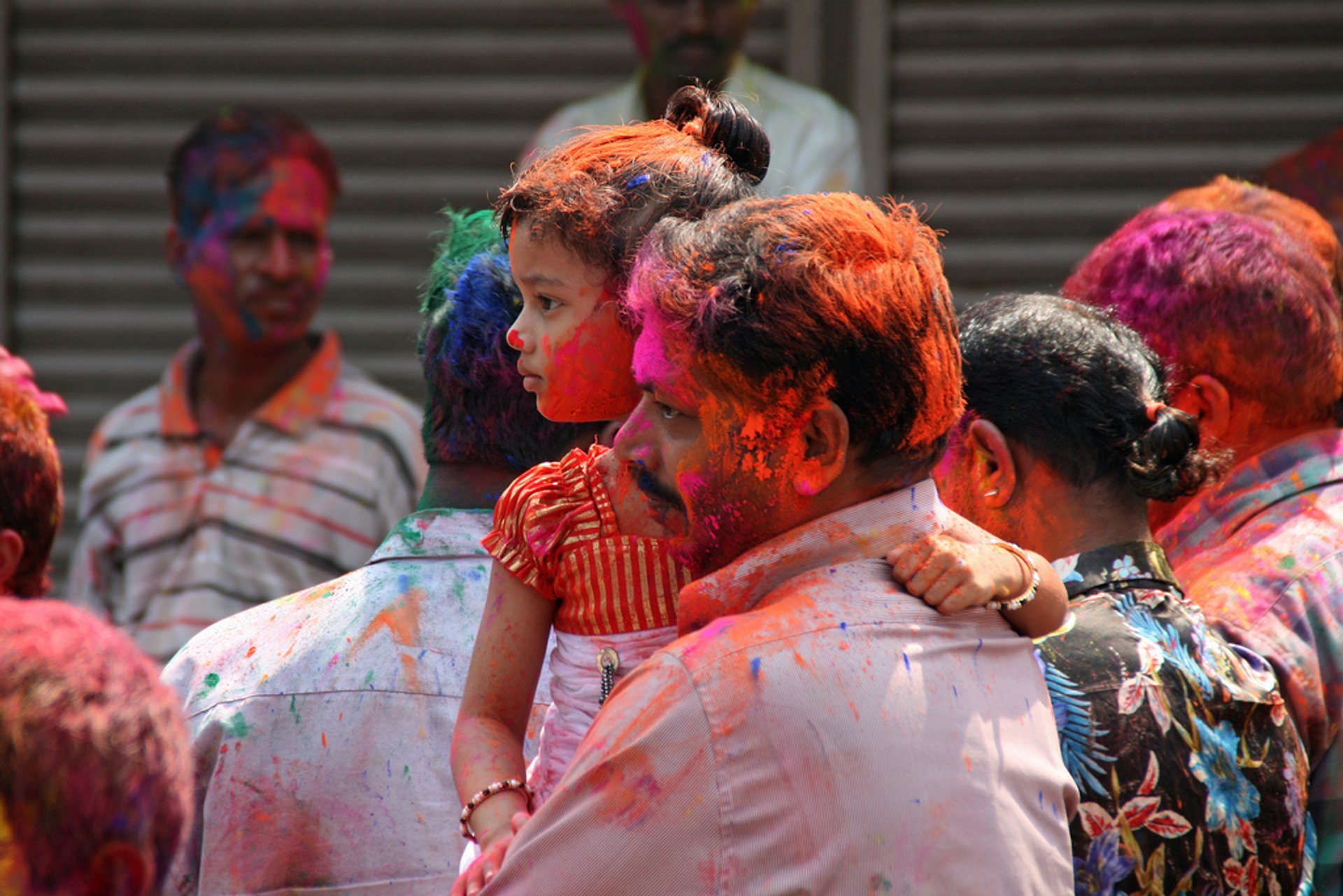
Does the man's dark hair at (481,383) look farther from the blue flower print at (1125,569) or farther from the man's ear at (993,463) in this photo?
Result: the blue flower print at (1125,569)

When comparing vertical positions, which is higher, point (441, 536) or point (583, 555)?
point (583, 555)

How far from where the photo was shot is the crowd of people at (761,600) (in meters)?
1.36

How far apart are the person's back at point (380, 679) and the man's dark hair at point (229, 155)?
9.66ft

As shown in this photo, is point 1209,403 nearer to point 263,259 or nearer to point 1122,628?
point 1122,628

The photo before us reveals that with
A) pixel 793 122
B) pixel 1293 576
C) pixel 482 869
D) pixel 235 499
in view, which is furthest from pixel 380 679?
pixel 793 122

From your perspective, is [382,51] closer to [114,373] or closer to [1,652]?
[114,373]

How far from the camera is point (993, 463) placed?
84.7 inches

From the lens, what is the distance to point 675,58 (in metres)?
4.99

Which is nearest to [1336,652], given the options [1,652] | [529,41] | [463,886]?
[463,886]

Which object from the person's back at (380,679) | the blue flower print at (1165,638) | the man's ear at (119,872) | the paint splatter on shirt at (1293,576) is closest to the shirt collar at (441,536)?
the person's back at (380,679)

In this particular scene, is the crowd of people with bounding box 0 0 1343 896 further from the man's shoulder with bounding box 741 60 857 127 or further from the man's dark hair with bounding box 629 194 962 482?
the man's shoulder with bounding box 741 60 857 127

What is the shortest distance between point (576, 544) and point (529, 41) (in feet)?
13.3

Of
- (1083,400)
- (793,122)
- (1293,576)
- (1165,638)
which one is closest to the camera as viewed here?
(1165,638)

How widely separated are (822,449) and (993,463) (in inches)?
29.7
